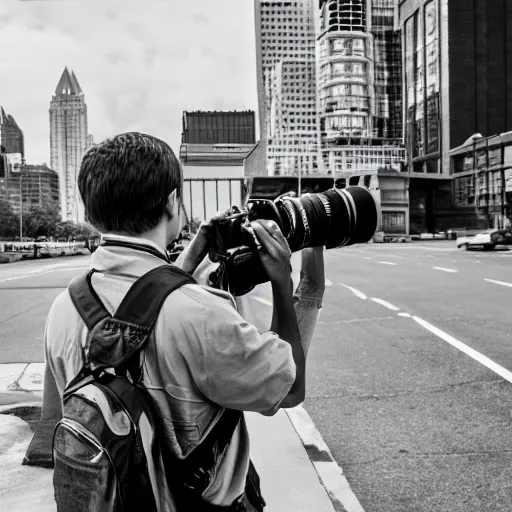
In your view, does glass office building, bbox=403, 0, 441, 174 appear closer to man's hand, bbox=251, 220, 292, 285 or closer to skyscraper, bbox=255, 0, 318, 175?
skyscraper, bbox=255, 0, 318, 175

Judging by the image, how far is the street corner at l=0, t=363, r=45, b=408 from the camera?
4988 millimetres

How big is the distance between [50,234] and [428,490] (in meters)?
110

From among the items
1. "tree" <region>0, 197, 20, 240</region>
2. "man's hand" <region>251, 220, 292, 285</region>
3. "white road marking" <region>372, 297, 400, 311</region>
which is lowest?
"white road marking" <region>372, 297, 400, 311</region>

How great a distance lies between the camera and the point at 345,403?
5.06m

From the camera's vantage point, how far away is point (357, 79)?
145375 millimetres

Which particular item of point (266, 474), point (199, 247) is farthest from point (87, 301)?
point (266, 474)

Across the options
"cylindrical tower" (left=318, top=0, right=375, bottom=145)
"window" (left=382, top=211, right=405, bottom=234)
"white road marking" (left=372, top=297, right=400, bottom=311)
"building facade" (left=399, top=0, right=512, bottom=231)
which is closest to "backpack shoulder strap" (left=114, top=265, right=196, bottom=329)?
"white road marking" (left=372, top=297, right=400, bottom=311)

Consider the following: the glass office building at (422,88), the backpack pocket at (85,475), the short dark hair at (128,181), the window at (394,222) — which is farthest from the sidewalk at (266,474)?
the glass office building at (422,88)

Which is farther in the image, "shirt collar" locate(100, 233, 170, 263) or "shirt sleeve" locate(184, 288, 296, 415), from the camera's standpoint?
"shirt collar" locate(100, 233, 170, 263)

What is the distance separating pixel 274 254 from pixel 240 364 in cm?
32

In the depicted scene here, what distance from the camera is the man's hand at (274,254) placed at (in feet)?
5.16

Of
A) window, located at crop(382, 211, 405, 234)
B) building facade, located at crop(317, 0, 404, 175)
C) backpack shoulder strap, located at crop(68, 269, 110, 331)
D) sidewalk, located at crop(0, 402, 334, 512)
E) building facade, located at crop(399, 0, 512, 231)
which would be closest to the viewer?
backpack shoulder strap, located at crop(68, 269, 110, 331)

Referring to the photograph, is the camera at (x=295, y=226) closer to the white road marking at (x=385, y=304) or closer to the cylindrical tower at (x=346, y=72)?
the white road marking at (x=385, y=304)

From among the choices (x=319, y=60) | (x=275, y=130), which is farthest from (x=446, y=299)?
(x=275, y=130)
